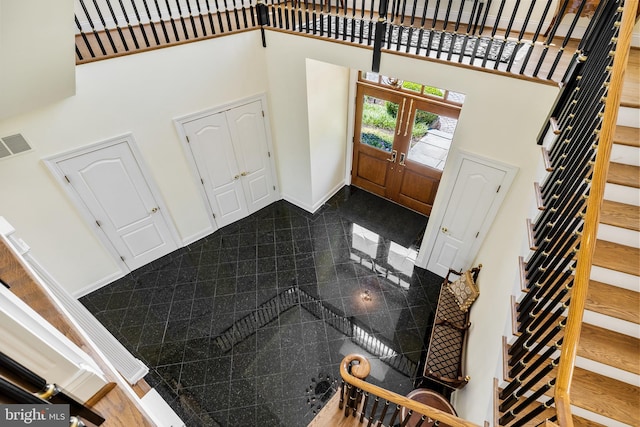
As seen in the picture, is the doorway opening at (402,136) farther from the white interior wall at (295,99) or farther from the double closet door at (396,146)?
the white interior wall at (295,99)

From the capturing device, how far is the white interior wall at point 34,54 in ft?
6.11

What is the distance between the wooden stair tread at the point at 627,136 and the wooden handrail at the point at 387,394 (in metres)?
1.94

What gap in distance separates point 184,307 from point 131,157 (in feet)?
6.67

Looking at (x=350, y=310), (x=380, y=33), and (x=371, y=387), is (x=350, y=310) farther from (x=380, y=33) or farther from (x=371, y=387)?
(x=380, y=33)

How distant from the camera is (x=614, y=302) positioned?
1.82 meters

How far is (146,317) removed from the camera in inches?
159

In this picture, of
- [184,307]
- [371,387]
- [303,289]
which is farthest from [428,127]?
[184,307]

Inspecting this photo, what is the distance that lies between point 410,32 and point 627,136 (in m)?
1.92

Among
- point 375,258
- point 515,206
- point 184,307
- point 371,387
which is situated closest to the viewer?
point 371,387

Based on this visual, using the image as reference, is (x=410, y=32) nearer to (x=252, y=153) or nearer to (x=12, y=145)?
(x=252, y=153)

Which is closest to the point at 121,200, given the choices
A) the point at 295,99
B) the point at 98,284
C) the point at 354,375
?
the point at 98,284

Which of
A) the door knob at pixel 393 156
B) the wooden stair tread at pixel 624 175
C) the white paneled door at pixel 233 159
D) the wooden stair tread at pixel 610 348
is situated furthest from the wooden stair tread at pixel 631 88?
the white paneled door at pixel 233 159

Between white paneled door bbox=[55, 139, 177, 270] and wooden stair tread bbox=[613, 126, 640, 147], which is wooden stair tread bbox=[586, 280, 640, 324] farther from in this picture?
white paneled door bbox=[55, 139, 177, 270]

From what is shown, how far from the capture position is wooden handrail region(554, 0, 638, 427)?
4.13 feet
